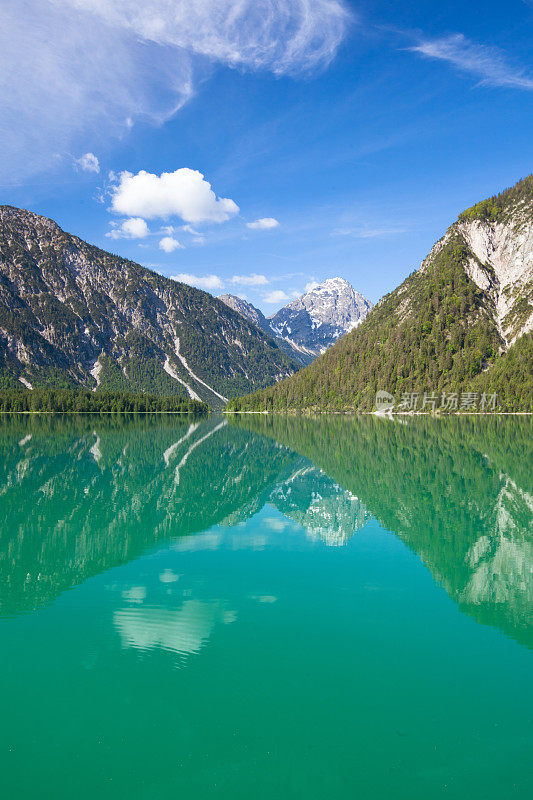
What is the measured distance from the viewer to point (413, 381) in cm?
17738

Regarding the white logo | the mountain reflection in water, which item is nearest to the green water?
the mountain reflection in water

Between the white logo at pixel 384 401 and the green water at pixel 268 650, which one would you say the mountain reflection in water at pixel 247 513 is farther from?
the white logo at pixel 384 401

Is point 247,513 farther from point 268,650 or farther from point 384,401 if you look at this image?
point 384,401

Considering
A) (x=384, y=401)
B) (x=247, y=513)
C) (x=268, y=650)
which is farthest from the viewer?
(x=384, y=401)

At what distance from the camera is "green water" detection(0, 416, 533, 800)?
7379 mm

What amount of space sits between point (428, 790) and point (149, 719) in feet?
15.6

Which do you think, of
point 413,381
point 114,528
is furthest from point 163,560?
point 413,381

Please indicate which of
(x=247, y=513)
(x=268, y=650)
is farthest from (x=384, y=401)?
(x=268, y=650)

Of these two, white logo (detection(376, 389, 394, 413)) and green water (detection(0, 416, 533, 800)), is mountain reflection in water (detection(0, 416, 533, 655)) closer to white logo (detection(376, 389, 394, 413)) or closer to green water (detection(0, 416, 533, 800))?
green water (detection(0, 416, 533, 800))

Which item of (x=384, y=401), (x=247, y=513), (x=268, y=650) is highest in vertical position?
(x=384, y=401)

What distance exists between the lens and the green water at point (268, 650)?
7.38 metres

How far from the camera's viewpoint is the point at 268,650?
10.8 m

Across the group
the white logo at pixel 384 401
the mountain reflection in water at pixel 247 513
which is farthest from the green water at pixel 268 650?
the white logo at pixel 384 401

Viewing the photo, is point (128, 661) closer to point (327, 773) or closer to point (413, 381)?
point (327, 773)
